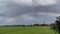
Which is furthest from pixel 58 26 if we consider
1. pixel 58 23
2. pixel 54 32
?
pixel 54 32

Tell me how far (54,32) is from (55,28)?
5.48ft

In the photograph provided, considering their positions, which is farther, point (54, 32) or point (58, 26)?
point (54, 32)

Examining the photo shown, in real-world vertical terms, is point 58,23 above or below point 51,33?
above

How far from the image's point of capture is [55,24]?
5875cm

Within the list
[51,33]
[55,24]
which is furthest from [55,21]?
[51,33]

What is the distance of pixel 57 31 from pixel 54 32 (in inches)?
142

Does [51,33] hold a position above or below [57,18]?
below

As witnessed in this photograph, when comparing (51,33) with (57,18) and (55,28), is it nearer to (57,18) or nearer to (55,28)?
(55,28)

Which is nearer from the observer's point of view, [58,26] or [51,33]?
[58,26]

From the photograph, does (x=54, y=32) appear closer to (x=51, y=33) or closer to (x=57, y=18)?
(x=51, y=33)

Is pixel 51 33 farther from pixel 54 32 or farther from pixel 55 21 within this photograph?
pixel 55 21

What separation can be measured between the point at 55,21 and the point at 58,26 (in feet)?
12.6

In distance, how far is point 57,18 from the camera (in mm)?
57656

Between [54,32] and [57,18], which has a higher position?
[57,18]
